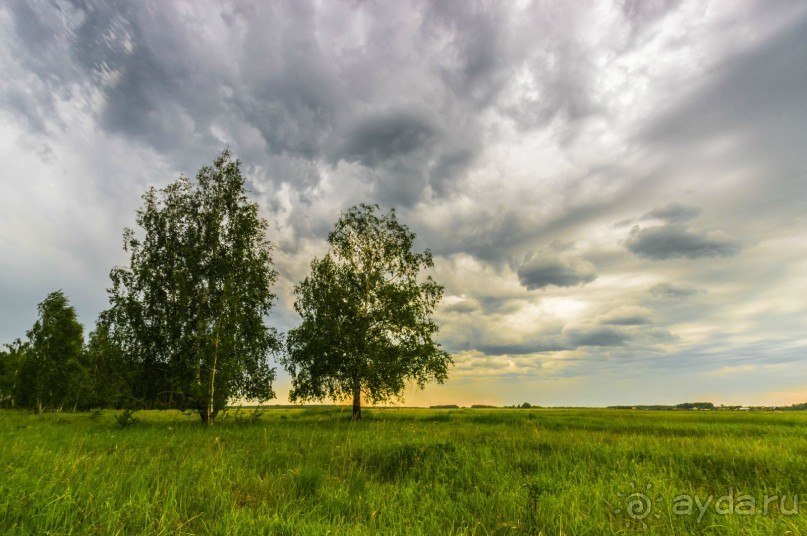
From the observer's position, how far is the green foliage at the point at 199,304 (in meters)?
20.7

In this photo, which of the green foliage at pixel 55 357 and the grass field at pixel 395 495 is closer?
the grass field at pixel 395 495

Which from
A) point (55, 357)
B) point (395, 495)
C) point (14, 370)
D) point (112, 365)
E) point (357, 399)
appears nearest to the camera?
point (395, 495)

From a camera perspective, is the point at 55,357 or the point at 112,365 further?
the point at 55,357

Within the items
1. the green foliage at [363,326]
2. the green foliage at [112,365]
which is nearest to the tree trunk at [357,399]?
the green foliage at [363,326]

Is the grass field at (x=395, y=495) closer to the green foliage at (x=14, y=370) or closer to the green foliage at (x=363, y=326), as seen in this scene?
the green foliage at (x=363, y=326)

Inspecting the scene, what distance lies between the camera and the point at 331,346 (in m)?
27.0

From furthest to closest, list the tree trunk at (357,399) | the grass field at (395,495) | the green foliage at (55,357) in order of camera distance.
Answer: the green foliage at (55,357) → the tree trunk at (357,399) → the grass field at (395,495)

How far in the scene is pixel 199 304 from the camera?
2136 centimetres

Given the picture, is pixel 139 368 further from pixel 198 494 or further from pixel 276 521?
pixel 276 521

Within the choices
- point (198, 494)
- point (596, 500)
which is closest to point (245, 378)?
point (198, 494)

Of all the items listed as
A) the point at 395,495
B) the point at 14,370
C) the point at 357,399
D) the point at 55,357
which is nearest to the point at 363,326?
the point at 357,399

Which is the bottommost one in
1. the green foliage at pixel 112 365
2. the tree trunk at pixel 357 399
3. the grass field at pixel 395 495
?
the tree trunk at pixel 357 399

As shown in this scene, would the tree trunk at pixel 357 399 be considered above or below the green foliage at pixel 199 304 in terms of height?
below

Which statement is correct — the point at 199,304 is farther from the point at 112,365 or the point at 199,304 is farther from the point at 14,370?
the point at 14,370
